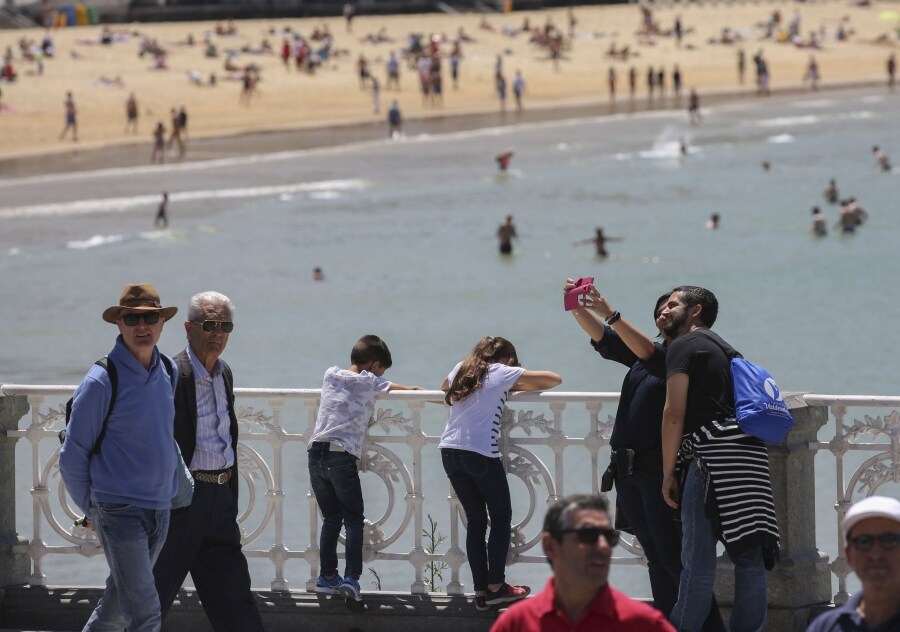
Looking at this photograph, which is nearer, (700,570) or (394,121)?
(700,570)

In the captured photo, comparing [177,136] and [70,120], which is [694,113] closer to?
[177,136]

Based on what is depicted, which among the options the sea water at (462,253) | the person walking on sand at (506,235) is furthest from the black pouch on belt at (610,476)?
the person walking on sand at (506,235)

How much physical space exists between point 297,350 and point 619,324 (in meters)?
22.0

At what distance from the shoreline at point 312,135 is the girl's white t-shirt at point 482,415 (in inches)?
1677

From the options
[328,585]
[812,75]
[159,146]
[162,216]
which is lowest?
[328,585]

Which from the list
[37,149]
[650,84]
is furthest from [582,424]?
[650,84]

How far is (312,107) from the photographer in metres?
65.1

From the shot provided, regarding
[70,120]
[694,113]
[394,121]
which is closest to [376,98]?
[394,121]

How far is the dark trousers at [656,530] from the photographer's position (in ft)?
20.0

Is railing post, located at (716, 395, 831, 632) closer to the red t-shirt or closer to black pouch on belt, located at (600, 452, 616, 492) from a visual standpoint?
black pouch on belt, located at (600, 452, 616, 492)

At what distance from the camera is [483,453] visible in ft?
21.5

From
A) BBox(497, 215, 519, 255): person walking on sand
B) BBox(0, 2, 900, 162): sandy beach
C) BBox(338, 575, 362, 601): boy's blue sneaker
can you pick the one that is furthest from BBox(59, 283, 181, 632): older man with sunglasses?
BBox(0, 2, 900, 162): sandy beach

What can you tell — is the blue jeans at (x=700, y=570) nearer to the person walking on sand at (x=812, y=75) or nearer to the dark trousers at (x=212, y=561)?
the dark trousers at (x=212, y=561)

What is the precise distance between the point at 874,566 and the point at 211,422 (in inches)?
113
